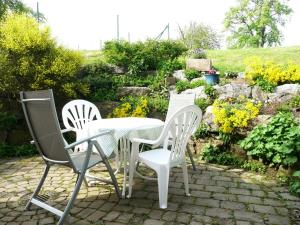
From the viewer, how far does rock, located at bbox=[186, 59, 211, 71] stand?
28.1 feet

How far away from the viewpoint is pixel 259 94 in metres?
6.73

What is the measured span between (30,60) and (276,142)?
15.6ft

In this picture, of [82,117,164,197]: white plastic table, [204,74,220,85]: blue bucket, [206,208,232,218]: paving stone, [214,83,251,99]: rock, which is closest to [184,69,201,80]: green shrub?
[204,74,220,85]: blue bucket

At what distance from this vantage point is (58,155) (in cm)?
305

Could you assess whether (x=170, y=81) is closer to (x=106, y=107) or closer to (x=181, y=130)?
(x=106, y=107)

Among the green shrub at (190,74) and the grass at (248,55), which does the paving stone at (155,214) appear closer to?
the green shrub at (190,74)

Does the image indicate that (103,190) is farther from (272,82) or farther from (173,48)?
(173,48)

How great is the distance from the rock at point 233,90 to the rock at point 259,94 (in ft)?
0.35

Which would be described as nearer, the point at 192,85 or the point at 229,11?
the point at 192,85

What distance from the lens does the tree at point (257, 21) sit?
31.0 meters

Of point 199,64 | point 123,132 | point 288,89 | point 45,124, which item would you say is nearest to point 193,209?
point 123,132

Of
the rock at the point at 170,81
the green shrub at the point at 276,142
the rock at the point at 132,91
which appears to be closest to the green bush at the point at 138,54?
the rock at the point at 170,81

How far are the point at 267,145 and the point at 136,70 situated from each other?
4885 mm

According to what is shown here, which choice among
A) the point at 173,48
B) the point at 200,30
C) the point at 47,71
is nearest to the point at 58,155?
the point at 47,71
